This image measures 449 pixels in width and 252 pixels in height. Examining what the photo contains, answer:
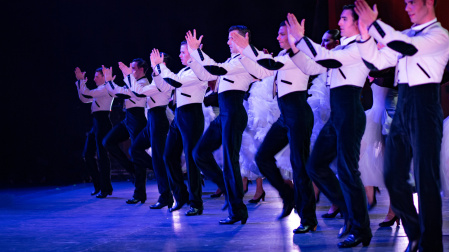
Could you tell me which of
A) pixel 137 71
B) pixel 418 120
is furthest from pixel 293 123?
pixel 137 71

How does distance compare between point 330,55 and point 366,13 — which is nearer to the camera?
point 366,13

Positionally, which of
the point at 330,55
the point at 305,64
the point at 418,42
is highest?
the point at 418,42

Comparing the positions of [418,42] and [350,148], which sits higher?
[418,42]

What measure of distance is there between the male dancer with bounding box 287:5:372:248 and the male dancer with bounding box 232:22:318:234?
387 mm

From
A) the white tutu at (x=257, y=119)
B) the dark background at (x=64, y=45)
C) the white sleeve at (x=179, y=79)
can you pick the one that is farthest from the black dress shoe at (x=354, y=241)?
the dark background at (x=64, y=45)

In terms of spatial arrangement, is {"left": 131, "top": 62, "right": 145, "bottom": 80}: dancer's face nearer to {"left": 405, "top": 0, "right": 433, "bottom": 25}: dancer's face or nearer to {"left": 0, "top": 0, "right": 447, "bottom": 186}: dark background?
{"left": 0, "top": 0, "right": 447, "bottom": 186}: dark background

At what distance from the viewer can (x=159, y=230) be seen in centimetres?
494

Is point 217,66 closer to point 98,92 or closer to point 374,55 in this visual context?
point 374,55

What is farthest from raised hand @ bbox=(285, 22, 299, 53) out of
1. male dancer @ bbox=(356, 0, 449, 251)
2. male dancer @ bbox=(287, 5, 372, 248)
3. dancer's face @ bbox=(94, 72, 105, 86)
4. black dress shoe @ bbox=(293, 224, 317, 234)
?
dancer's face @ bbox=(94, 72, 105, 86)

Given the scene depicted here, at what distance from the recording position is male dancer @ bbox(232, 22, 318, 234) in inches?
185

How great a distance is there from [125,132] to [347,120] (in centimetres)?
441

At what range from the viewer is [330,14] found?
8906mm

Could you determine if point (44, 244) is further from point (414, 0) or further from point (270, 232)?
point (414, 0)

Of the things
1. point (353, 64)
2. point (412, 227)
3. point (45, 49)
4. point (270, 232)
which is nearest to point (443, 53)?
point (353, 64)
